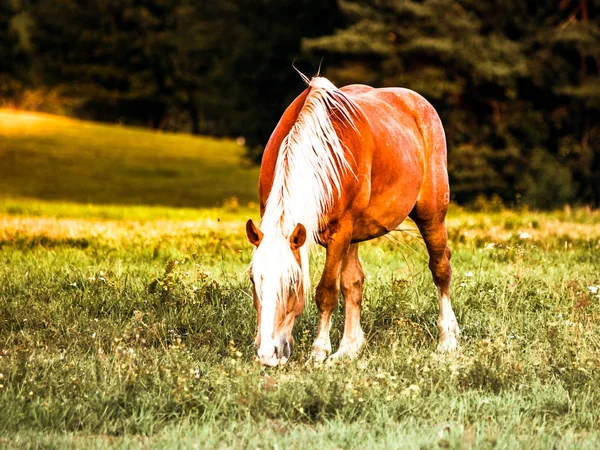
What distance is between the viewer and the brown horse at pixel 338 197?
215 inches

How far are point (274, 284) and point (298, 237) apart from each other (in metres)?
0.32

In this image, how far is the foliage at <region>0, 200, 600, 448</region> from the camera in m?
4.60

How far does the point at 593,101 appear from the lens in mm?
27484

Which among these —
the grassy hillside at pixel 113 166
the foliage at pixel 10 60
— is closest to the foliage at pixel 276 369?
the grassy hillside at pixel 113 166

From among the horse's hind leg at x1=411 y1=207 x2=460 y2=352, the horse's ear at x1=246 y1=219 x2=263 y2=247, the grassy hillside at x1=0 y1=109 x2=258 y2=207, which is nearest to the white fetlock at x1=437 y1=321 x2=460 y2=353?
the horse's hind leg at x1=411 y1=207 x2=460 y2=352

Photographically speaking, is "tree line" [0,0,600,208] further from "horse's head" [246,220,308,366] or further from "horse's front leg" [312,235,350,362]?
"horse's head" [246,220,308,366]

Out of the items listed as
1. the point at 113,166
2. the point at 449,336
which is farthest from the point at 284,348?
the point at 113,166

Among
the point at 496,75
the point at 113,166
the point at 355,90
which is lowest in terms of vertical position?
the point at 113,166

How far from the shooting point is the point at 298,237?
5.45 m

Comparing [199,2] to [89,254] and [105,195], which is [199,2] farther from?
[89,254]

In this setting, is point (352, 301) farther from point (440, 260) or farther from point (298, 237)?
point (298, 237)

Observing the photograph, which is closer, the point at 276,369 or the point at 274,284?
the point at 274,284

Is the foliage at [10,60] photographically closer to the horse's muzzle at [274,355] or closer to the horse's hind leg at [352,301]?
the horse's hind leg at [352,301]

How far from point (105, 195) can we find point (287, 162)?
2765cm
